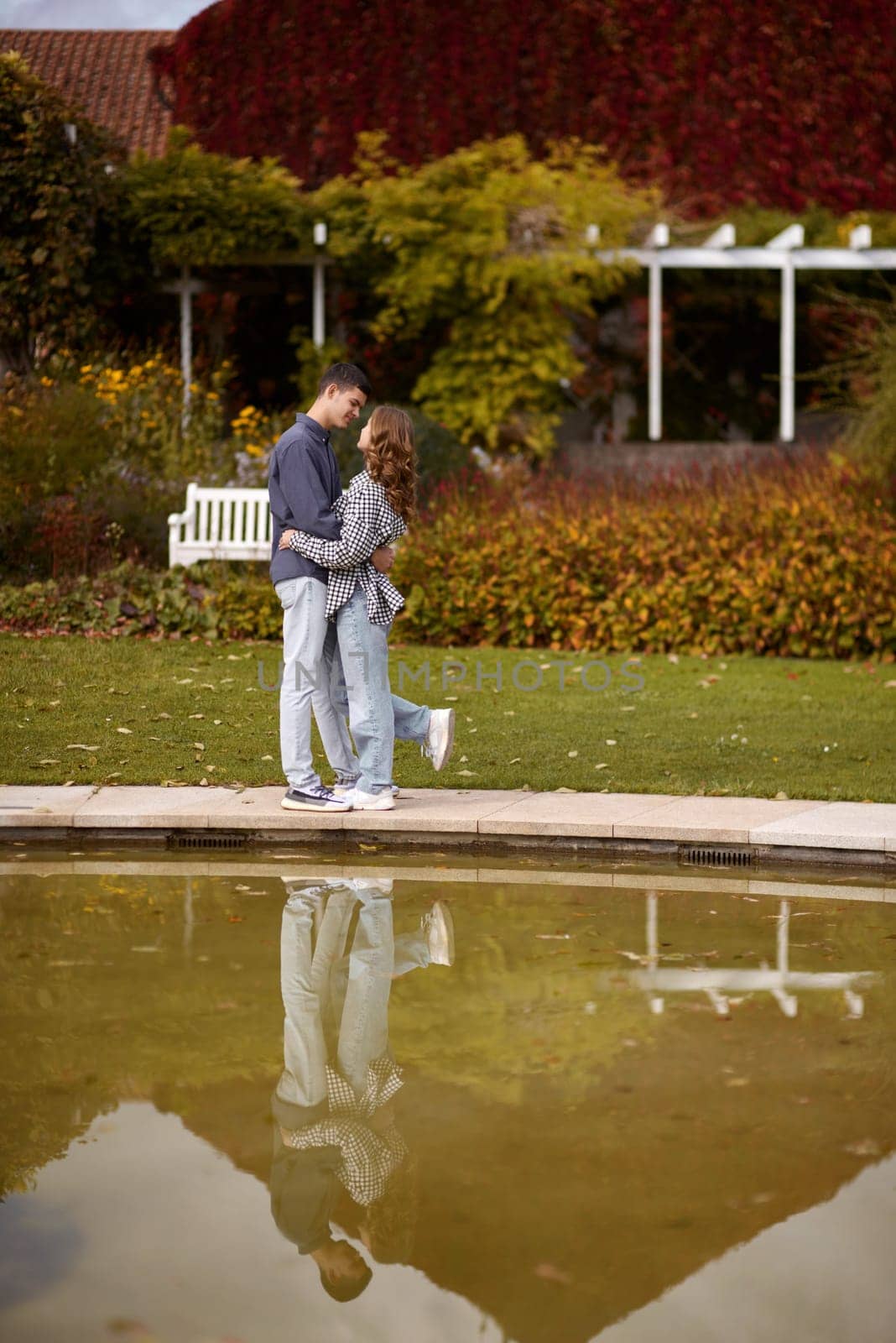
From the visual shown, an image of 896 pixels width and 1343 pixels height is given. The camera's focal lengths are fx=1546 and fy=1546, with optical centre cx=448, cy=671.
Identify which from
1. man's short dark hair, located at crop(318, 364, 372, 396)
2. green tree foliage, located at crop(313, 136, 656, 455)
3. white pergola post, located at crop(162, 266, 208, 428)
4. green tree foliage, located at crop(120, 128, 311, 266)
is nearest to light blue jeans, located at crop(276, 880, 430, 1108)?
man's short dark hair, located at crop(318, 364, 372, 396)

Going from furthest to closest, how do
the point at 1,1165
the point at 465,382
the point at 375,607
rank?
the point at 465,382 < the point at 375,607 < the point at 1,1165

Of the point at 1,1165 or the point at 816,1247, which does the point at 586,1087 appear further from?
the point at 1,1165

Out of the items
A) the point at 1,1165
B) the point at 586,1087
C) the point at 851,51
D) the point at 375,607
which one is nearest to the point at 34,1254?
the point at 1,1165

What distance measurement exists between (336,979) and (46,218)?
1462 cm

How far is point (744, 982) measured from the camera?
437cm

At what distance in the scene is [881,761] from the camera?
7.49 metres

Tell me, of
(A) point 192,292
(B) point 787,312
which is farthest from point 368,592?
(A) point 192,292

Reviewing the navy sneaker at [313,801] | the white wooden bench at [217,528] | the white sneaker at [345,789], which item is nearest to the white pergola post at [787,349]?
the white wooden bench at [217,528]

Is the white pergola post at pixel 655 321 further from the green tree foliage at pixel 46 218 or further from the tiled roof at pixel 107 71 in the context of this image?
the tiled roof at pixel 107 71

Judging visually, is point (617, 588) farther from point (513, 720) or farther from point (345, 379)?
point (345, 379)

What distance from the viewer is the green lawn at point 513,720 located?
705 cm

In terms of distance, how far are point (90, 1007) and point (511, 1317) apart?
1.87m

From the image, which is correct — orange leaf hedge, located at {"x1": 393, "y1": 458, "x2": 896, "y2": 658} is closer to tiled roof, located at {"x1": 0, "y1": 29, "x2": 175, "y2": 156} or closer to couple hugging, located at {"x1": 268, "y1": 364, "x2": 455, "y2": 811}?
couple hugging, located at {"x1": 268, "y1": 364, "x2": 455, "y2": 811}

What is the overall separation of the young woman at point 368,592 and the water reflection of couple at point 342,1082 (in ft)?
3.18
